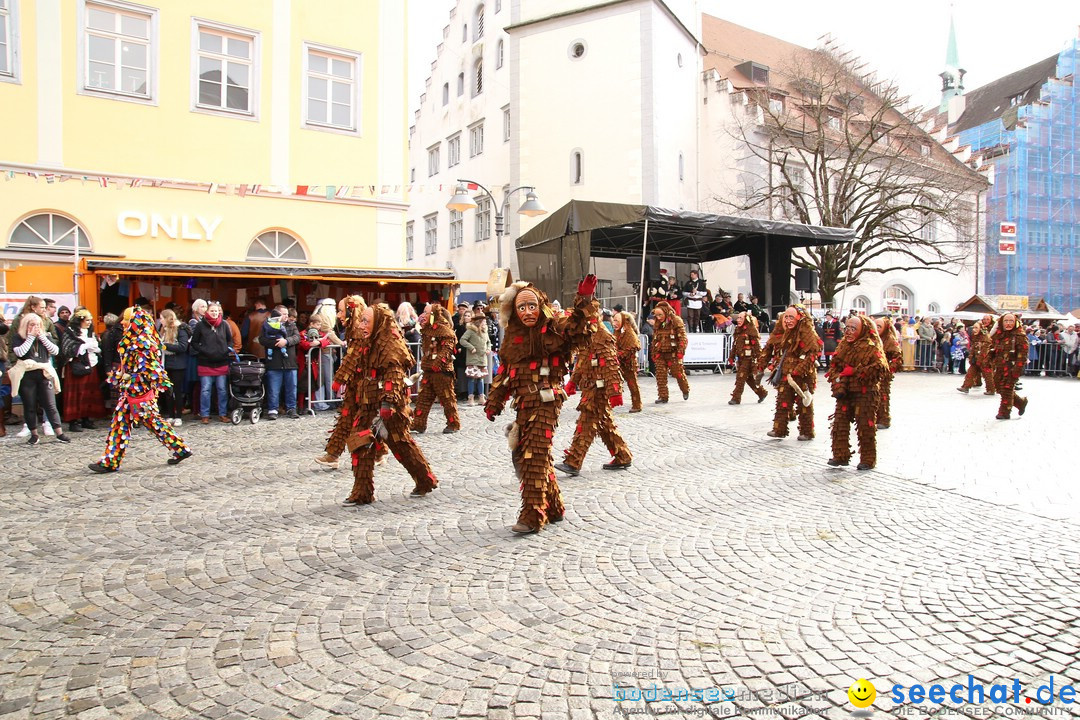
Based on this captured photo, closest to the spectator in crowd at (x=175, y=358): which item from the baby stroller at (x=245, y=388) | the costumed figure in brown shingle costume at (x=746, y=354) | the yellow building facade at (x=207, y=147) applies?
the baby stroller at (x=245, y=388)

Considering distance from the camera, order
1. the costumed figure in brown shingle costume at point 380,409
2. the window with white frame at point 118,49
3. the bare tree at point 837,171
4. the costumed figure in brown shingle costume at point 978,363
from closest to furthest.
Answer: the costumed figure in brown shingle costume at point 380,409, the costumed figure in brown shingle costume at point 978,363, the window with white frame at point 118,49, the bare tree at point 837,171

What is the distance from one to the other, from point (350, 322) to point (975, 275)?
44.8 m

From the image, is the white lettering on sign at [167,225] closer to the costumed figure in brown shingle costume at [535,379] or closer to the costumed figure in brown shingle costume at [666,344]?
the costumed figure in brown shingle costume at [666,344]

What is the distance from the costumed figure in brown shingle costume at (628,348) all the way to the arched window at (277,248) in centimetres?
1010

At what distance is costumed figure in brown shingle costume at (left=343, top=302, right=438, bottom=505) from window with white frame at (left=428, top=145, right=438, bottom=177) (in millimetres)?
40255

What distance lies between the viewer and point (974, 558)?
4.82 metres

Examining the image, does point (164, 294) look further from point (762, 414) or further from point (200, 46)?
point (762, 414)

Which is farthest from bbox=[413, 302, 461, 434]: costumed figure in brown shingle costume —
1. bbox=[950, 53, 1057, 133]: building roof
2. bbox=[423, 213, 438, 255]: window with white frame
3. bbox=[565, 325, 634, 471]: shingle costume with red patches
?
bbox=[950, 53, 1057, 133]: building roof

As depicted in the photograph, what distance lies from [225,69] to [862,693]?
1941 cm

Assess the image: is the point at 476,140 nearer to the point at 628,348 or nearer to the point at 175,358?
the point at 628,348

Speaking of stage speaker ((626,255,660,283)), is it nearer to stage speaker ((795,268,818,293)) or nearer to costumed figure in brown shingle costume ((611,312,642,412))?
stage speaker ((795,268,818,293))

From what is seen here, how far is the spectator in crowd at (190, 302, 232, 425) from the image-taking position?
10766 millimetres

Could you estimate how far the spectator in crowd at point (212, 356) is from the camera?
10.8 meters


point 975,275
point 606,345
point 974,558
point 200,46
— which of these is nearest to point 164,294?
point 200,46
